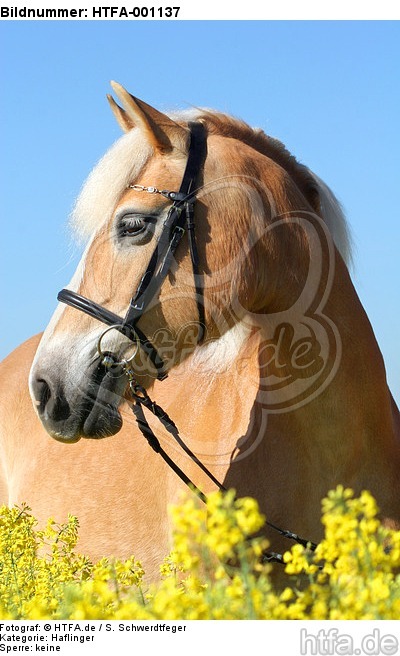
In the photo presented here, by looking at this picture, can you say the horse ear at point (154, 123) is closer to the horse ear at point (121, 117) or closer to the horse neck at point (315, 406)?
the horse ear at point (121, 117)

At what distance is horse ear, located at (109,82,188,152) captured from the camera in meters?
3.64

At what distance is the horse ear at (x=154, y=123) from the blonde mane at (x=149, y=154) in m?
0.08

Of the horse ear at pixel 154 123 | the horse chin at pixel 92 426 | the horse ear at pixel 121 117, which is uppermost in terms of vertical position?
the horse ear at pixel 121 117

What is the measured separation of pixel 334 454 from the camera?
3.76 m

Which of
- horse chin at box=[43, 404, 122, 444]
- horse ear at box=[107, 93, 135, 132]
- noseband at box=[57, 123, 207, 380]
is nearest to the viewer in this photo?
noseband at box=[57, 123, 207, 380]

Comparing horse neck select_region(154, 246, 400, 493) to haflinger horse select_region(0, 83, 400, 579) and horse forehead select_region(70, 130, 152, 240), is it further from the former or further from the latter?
horse forehead select_region(70, 130, 152, 240)

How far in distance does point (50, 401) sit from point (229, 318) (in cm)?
92

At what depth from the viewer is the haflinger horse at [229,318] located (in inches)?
145

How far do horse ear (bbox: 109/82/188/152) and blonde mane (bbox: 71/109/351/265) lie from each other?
0.08 meters

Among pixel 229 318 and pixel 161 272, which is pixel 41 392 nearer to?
pixel 161 272

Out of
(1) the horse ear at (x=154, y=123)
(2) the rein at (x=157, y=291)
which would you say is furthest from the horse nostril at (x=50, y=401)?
(1) the horse ear at (x=154, y=123)

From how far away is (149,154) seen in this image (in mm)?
3848

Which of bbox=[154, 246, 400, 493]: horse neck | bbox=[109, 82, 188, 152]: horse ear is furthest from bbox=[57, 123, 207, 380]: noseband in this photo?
bbox=[154, 246, 400, 493]: horse neck
